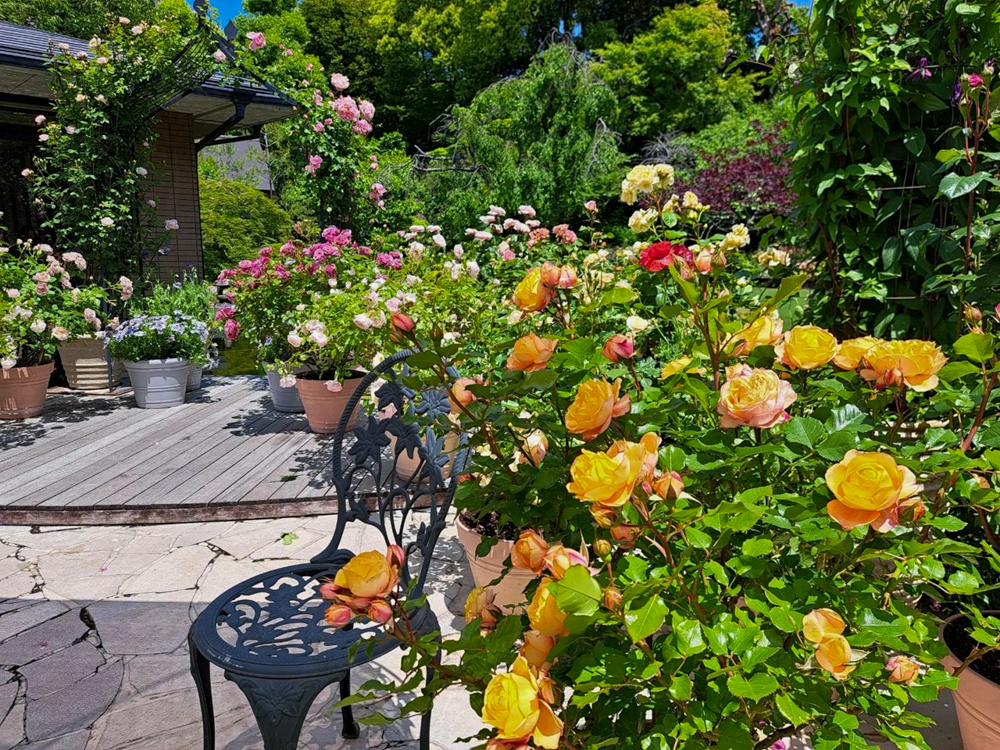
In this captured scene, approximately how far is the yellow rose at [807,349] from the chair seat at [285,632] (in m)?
0.87

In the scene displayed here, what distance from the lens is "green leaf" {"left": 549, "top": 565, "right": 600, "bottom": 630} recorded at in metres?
0.62

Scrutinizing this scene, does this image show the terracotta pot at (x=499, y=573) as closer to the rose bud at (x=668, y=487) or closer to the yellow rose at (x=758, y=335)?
the yellow rose at (x=758, y=335)

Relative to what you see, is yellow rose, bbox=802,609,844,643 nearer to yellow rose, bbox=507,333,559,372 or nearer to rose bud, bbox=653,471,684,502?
rose bud, bbox=653,471,684,502

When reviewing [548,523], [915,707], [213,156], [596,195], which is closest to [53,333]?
[548,523]

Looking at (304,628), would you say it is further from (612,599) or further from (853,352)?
(853,352)

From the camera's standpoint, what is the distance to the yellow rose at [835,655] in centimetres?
60

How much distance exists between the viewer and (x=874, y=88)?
203 centimetres

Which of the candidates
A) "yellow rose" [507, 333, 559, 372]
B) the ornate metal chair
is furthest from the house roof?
"yellow rose" [507, 333, 559, 372]

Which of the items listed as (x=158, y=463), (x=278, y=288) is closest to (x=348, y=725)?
(x=158, y=463)

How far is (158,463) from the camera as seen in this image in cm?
396

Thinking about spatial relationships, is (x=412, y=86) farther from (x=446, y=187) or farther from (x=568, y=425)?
(x=568, y=425)

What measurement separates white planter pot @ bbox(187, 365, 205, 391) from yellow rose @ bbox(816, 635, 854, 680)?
5.88 metres

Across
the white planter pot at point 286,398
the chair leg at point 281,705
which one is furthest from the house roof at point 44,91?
the chair leg at point 281,705

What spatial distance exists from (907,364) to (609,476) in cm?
45
